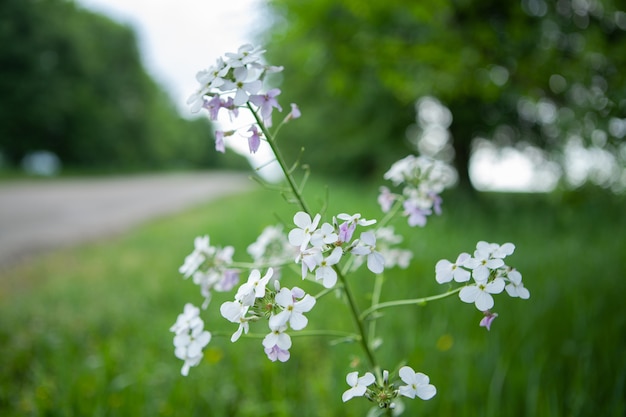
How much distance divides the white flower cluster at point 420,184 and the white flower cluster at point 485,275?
0.39 meters

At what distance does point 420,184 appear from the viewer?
1.47m

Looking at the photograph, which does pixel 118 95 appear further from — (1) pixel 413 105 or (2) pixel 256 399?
(2) pixel 256 399

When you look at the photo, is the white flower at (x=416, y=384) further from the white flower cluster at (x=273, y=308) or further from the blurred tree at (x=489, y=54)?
the blurred tree at (x=489, y=54)

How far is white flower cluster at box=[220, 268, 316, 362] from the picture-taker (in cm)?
93

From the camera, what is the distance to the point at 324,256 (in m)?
1.05

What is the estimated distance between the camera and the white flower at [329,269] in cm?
94

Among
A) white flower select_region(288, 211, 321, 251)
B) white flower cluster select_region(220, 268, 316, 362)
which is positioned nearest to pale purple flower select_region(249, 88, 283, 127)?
white flower select_region(288, 211, 321, 251)

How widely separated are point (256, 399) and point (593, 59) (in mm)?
3272

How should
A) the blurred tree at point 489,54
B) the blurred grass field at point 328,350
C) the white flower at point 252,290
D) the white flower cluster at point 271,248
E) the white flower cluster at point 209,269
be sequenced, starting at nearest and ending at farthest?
the white flower at point 252,290 < the white flower cluster at point 209,269 < the white flower cluster at point 271,248 < the blurred grass field at point 328,350 < the blurred tree at point 489,54

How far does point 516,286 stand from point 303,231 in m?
0.46

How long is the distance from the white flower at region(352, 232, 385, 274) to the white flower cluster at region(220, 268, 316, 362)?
5.2 inches

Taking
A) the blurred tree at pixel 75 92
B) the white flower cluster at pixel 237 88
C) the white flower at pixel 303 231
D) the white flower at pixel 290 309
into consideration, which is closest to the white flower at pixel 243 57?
the white flower cluster at pixel 237 88

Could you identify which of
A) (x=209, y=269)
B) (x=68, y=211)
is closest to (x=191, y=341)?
(x=209, y=269)

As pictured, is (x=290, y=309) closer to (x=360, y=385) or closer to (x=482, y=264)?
(x=360, y=385)
